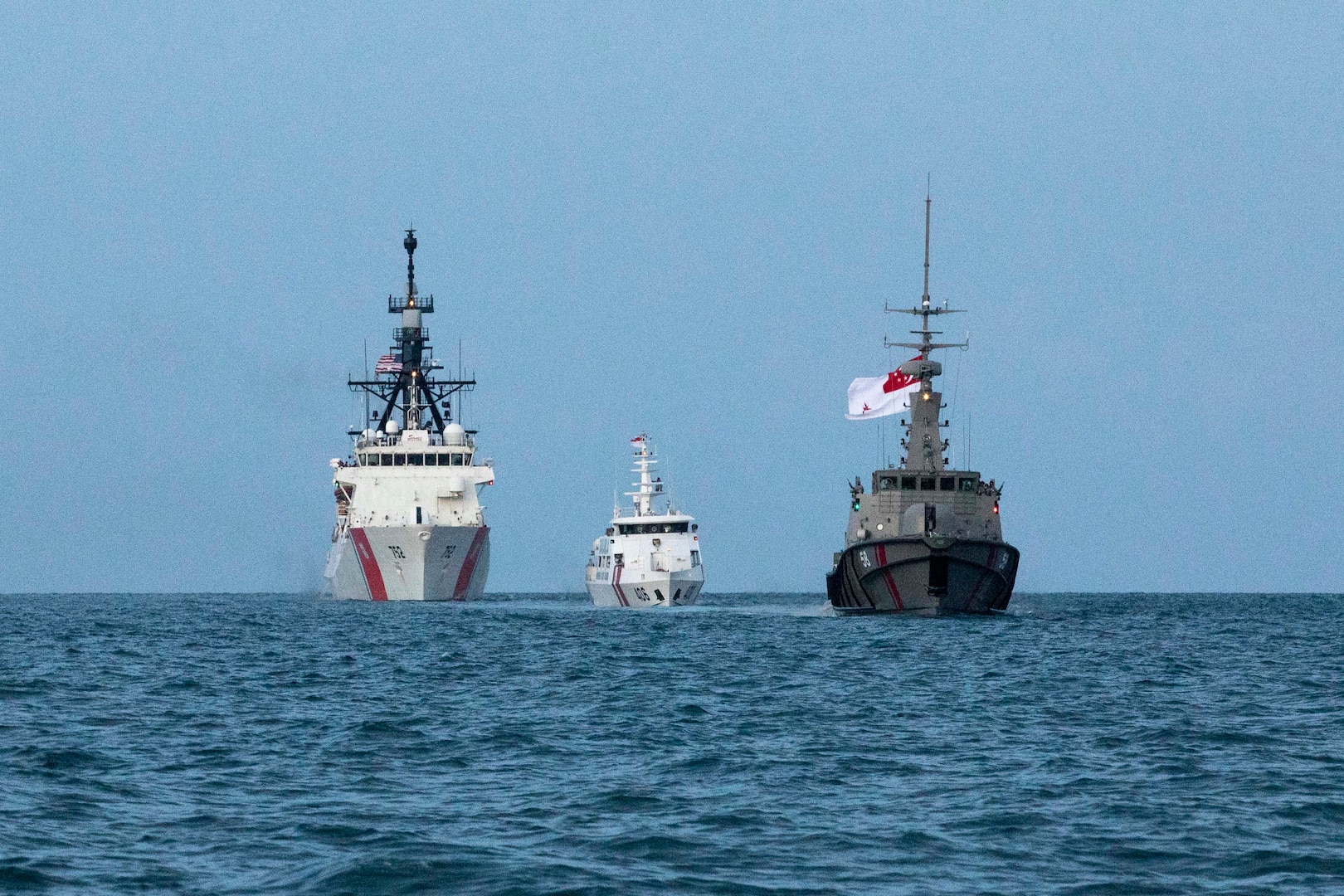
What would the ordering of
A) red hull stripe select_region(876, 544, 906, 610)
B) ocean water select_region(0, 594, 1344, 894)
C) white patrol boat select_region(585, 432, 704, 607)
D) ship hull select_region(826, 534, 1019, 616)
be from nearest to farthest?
ocean water select_region(0, 594, 1344, 894) < ship hull select_region(826, 534, 1019, 616) < red hull stripe select_region(876, 544, 906, 610) < white patrol boat select_region(585, 432, 704, 607)

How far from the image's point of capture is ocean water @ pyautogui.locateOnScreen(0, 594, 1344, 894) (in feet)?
54.0

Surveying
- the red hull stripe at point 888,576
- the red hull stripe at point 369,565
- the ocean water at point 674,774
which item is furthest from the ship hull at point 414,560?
the ocean water at point 674,774

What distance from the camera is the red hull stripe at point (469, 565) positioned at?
98938 millimetres

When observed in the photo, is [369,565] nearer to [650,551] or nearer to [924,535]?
[650,551]

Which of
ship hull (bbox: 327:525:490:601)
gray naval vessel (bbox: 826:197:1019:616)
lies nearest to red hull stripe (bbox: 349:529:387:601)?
ship hull (bbox: 327:525:490:601)

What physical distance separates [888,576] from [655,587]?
2310 centimetres

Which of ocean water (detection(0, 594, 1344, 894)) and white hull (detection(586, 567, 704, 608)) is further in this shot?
white hull (detection(586, 567, 704, 608))

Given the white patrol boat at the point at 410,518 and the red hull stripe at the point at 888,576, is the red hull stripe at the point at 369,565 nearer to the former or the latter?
the white patrol boat at the point at 410,518

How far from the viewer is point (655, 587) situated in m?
83.6

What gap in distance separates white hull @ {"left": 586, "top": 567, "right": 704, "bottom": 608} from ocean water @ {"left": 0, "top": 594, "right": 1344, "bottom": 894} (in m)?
37.3

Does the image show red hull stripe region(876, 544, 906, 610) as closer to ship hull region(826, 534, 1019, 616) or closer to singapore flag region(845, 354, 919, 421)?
ship hull region(826, 534, 1019, 616)

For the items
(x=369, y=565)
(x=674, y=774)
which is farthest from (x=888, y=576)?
(x=369, y=565)

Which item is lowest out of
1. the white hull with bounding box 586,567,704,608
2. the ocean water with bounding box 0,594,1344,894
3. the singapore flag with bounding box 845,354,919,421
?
the ocean water with bounding box 0,594,1344,894

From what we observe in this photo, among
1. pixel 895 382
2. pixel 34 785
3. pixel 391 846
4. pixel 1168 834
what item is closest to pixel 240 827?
pixel 391 846
